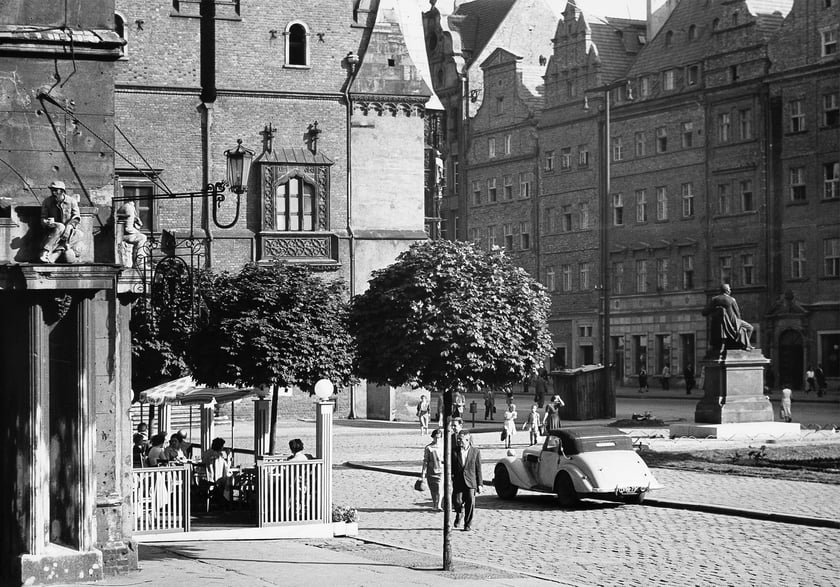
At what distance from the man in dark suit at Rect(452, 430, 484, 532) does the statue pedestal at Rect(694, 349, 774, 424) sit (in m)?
17.6

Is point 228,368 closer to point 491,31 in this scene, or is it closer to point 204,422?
point 204,422

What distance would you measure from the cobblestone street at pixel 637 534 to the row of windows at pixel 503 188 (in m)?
58.2

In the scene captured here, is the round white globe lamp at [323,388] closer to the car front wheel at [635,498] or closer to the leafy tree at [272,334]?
the leafy tree at [272,334]

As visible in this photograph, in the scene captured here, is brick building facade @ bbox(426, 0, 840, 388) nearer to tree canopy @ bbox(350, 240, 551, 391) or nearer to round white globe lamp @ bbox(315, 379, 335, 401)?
tree canopy @ bbox(350, 240, 551, 391)

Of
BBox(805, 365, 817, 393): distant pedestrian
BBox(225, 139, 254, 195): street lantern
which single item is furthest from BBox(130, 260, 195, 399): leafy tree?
BBox(805, 365, 817, 393): distant pedestrian

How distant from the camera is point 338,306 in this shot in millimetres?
28156

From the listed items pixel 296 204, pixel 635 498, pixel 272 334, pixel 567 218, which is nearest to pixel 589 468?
pixel 635 498

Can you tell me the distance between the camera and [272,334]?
89.6 ft

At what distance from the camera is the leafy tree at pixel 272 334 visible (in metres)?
26.9

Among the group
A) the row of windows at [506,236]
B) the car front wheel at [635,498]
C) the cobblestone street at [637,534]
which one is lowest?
the cobblestone street at [637,534]

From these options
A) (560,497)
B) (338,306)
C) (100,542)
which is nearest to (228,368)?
(338,306)

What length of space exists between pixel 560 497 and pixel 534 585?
891cm

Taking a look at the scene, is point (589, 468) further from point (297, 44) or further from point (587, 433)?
point (297, 44)

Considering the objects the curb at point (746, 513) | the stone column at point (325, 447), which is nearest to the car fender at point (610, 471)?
the curb at point (746, 513)
